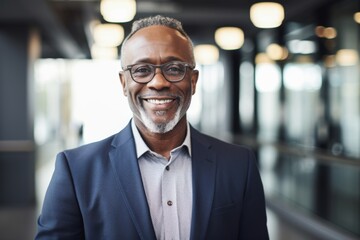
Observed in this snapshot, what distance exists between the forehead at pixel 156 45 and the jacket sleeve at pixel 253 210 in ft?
1.40

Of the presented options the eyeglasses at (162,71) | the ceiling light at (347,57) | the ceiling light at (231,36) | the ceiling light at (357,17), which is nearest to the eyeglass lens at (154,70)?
the eyeglasses at (162,71)

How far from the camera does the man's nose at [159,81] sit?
1.41 meters

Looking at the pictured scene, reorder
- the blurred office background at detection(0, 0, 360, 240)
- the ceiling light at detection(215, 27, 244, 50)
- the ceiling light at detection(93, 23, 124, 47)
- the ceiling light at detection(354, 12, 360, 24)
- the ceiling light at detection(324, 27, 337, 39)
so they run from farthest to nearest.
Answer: the ceiling light at detection(215, 27, 244, 50) → the ceiling light at detection(93, 23, 124, 47) → the ceiling light at detection(324, 27, 337, 39) → the blurred office background at detection(0, 0, 360, 240) → the ceiling light at detection(354, 12, 360, 24)

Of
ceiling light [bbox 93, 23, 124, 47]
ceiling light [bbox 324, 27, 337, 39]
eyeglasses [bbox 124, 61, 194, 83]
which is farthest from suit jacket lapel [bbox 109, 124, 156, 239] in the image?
ceiling light [bbox 93, 23, 124, 47]

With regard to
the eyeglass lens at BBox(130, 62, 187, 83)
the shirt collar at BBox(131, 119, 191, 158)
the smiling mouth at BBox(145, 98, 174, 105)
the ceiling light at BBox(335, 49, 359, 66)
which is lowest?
the shirt collar at BBox(131, 119, 191, 158)

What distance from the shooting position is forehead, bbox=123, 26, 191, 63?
4.69 ft

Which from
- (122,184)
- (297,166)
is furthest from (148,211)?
(297,166)

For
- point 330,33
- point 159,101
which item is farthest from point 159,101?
point 330,33

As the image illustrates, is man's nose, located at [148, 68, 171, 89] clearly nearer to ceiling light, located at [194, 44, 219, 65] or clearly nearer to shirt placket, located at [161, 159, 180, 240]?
shirt placket, located at [161, 159, 180, 240]

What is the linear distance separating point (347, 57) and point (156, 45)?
504cm

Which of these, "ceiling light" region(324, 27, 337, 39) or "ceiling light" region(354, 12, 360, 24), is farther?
"ceiling light" region(324, 27, 337, 39)

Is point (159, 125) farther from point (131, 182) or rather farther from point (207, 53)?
point (207, 53)

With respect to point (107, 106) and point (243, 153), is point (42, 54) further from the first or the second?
point (243, 153)

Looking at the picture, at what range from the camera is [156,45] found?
4.71 feet
